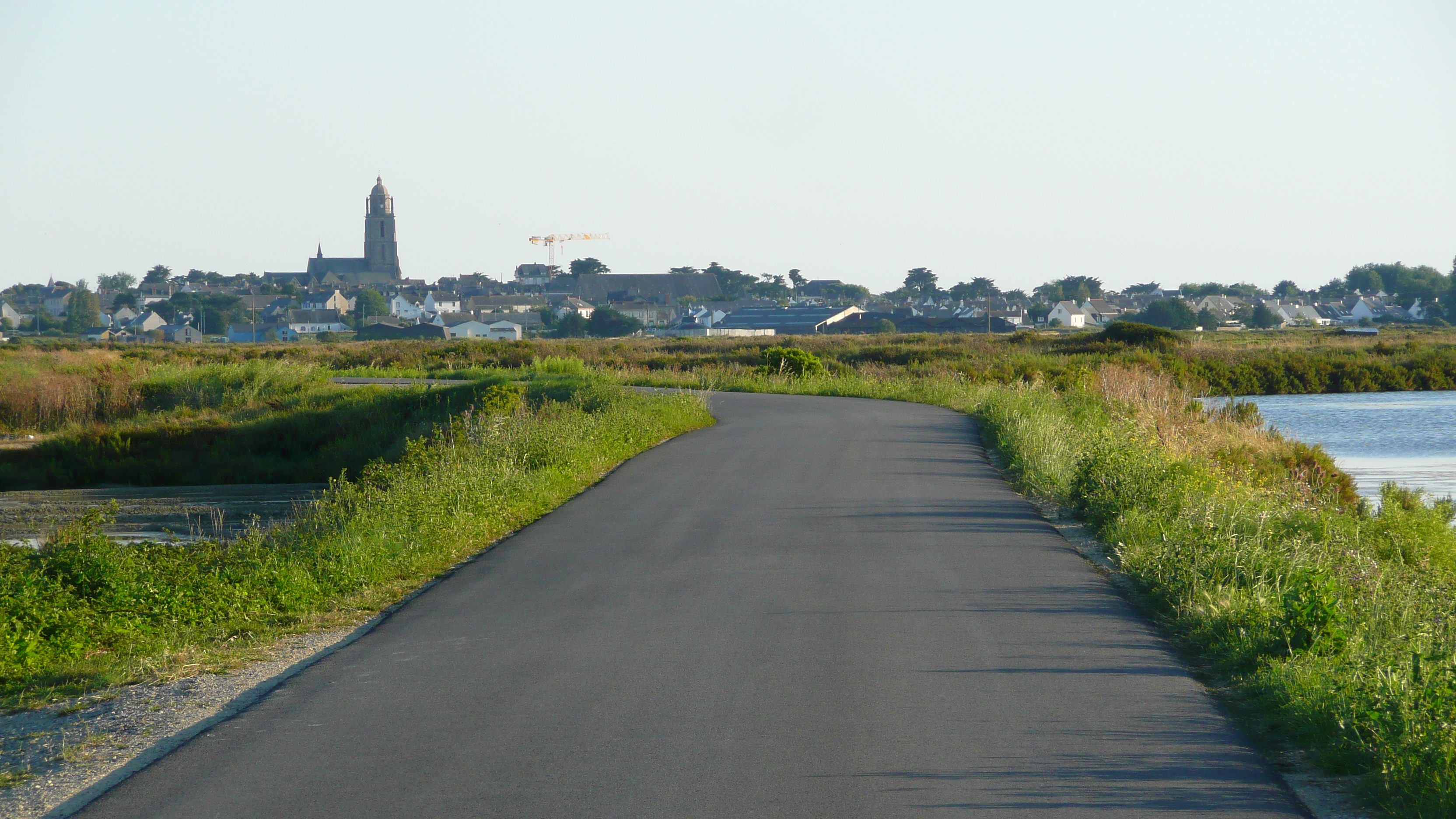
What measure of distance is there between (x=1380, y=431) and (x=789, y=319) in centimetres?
9741

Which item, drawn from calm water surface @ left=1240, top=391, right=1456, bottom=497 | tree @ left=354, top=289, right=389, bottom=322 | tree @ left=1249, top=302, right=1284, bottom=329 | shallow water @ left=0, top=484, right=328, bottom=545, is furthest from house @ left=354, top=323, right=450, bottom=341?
tree @ left=1249, top=302, right=1284, bottom=329

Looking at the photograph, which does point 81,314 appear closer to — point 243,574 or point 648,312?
point 648,312

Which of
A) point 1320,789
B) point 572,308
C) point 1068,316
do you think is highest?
point 572,308

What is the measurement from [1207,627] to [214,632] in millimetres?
6816

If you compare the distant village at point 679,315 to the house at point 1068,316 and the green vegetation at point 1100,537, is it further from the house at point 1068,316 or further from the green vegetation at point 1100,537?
the green vegetation at point 1100,537

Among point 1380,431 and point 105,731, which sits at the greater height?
point 105,731

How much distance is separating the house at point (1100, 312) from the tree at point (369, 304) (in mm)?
94443

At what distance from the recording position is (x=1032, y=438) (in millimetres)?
19188

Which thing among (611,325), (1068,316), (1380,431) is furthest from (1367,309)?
(1380,431)

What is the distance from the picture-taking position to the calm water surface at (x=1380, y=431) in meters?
27.0

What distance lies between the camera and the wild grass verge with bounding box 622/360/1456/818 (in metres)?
5.70

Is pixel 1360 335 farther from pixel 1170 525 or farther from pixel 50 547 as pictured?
pixel 50 547

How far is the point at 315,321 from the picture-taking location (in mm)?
160375

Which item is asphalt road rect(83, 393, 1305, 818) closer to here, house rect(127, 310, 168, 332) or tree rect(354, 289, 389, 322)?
house rect(127, 310, 168, 332)
